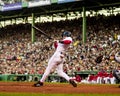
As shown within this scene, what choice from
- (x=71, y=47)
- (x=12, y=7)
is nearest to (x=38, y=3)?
(x=12, y=7)

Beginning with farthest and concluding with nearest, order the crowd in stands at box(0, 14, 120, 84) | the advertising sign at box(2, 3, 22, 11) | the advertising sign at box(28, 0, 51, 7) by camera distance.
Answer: the advertising sign at box(2, 3, 22, 11), the advertising sign at box(28, 0, 51, 7), the crowd in stands at box(0, 14, 120, 84)

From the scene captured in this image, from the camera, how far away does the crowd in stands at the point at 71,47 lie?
97.6ft

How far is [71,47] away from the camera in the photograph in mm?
33656

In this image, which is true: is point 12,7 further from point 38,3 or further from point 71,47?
point 71,47

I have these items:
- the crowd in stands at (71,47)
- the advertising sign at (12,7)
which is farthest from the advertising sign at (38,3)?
the crowd in stands at (71,47)

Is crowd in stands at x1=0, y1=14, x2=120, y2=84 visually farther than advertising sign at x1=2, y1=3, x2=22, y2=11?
No

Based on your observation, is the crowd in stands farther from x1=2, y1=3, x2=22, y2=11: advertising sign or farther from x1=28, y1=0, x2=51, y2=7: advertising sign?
x1=2, y1=3, x2=22, y2=11: advertising sign

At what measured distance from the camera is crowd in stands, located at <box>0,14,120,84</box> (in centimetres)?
2975

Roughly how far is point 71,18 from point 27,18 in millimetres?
6736

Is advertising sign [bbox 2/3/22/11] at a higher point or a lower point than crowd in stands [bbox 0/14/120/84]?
higher

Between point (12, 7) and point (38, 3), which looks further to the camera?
point (12, 7)

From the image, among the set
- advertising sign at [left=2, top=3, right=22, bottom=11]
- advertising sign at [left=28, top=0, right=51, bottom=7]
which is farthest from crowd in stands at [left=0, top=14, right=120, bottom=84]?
advertising sign at [left=2, top=3, right=22, bottom=11]

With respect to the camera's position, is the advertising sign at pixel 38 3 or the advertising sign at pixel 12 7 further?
the advertising sign at pixel 12 7

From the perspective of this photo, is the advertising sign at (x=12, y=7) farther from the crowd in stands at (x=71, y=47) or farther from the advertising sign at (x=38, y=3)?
the crowd in stands at (x=71, y=47)
